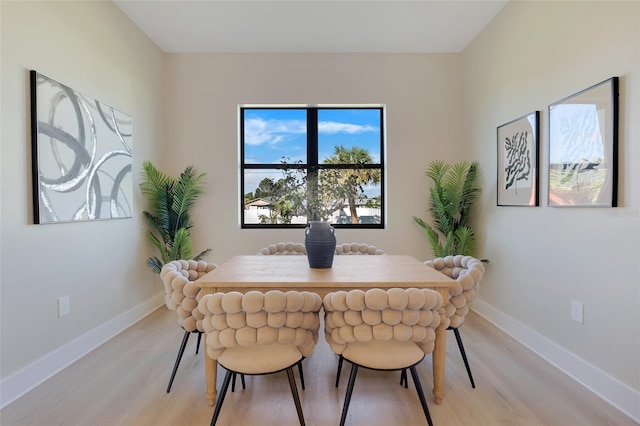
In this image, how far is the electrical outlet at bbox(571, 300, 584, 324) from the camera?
1893 mm

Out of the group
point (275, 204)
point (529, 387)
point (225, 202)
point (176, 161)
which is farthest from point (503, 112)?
point (176, 161)

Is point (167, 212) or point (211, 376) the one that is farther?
point (167, 212)

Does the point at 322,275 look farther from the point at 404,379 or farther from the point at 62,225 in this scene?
the point at 62,225

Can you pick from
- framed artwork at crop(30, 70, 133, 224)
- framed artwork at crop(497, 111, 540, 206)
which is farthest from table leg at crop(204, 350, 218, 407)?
framed artwork at crop(497, 111, 540, 206)

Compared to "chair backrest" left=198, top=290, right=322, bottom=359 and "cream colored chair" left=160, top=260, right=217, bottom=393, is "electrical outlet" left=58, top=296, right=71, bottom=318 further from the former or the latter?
"chair backrest" left=198, top=290, right=322, bottom=359

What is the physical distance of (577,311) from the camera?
6.31 ft

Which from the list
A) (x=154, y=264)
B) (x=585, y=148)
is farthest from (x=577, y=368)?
(x=154, y=264)

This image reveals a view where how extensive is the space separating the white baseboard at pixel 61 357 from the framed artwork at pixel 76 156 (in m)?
0.88

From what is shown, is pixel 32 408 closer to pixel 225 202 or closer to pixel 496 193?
pixel 225 202

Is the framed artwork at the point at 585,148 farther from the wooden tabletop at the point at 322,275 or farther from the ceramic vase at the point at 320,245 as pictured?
the ceramic vase at the point at 320,245

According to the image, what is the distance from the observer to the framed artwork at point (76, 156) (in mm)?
1878

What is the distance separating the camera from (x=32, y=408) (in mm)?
1607

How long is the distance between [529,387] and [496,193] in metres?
1.64

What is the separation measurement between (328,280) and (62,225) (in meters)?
1.91
